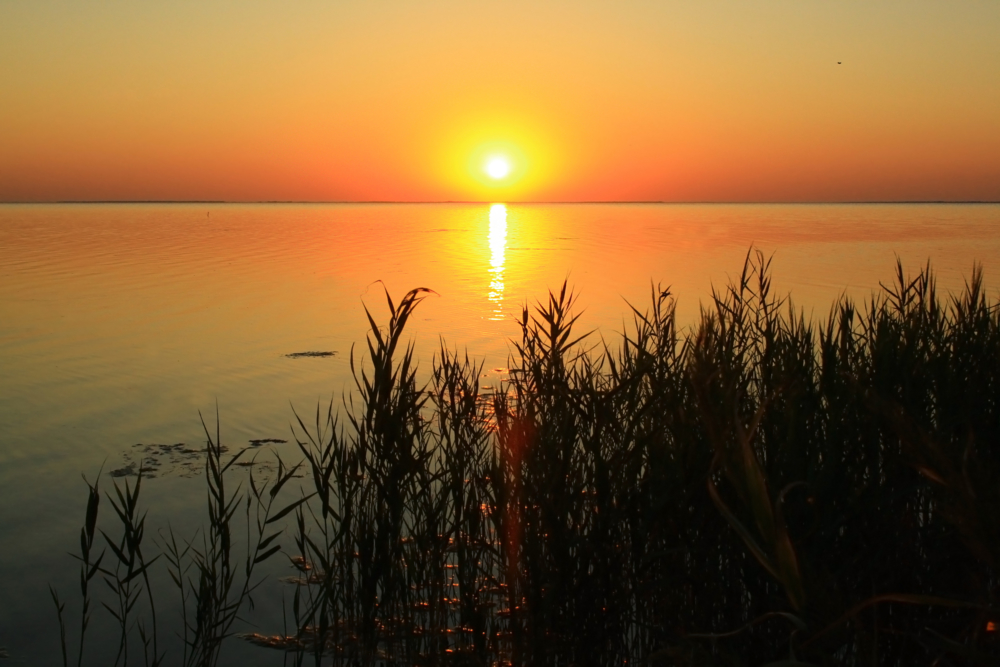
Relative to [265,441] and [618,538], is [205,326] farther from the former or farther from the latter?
[618,538]

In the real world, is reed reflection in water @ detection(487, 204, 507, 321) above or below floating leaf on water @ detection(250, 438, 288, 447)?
above

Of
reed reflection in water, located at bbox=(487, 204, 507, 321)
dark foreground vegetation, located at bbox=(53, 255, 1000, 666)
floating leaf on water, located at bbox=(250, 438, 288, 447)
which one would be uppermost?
reed reflection in water, located at bbox=(487, 204, 507, 321)

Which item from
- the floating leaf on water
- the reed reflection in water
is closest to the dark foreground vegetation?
the floating leaf on water

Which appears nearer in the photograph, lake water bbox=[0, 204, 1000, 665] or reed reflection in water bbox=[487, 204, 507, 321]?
lake water bbox=[0, 204, 1000, 665]

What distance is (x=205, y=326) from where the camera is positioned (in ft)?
42.4

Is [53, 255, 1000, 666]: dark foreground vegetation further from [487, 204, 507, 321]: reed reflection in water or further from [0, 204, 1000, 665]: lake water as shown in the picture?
[487, 204, 507, 321]: reed reflection in water

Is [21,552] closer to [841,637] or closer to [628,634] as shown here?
[628,634]

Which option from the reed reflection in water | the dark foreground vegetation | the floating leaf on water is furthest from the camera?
the reed reflection in water

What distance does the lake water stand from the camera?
229 inches

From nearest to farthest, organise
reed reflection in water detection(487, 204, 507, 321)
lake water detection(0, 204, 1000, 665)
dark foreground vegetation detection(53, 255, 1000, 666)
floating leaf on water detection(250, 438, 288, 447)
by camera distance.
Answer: dark foreground vegetation detection(53, 255, 1000, 666) → lake water detection(0, 204, 1000, 665) → floating leaf on water detection(250, 438, 288, 447) → reed reflection in water detection(487, 204, 507, 321)

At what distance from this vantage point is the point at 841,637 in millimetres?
2215

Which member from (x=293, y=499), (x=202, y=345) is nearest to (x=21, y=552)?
(x=293, y=499)

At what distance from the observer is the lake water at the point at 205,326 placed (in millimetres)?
5824

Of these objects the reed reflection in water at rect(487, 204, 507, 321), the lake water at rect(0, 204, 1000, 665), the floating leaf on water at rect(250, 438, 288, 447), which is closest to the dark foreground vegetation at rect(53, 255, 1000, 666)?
the lake water at rect(0, 204, 1000, 665)
